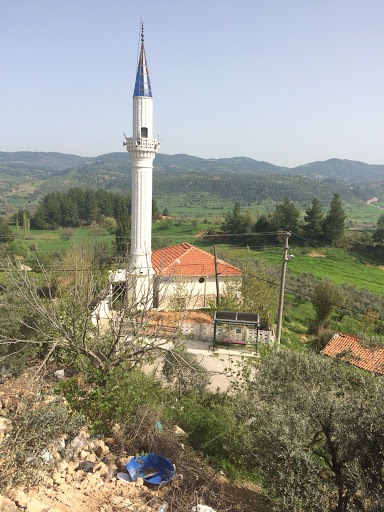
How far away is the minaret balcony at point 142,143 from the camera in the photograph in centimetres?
1811

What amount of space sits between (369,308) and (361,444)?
23.9 m

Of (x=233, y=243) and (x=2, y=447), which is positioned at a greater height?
(x=2, y=447)

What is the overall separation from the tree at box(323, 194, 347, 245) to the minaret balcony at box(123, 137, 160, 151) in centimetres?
3988

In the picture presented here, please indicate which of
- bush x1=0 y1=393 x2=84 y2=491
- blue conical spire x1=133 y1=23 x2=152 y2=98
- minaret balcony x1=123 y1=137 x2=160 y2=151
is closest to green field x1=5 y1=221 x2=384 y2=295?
minaret balcony x1=123 y1=137 x2=160 y2=151

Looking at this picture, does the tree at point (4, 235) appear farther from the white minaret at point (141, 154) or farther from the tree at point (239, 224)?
the tree at point (239, 224)

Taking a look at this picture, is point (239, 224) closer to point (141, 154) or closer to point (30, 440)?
point (141, 154)

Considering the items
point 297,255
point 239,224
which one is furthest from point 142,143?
point 239,224

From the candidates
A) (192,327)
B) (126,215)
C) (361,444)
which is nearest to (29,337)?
(192,327)

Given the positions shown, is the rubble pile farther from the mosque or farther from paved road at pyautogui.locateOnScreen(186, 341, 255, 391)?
the mosque

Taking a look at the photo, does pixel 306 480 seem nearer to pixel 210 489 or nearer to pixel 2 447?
pixel 210 489

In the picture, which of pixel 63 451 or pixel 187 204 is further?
pixel 187 204

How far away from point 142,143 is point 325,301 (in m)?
12.8

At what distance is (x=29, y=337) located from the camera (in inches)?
436

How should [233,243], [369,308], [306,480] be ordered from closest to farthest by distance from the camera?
[306,480] < [369,308] < [233,243]
